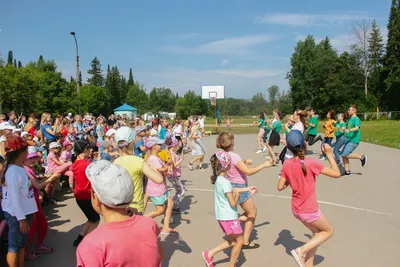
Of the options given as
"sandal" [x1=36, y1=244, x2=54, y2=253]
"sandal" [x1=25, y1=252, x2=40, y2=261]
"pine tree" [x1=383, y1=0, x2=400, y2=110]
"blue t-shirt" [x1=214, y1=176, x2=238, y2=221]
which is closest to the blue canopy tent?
"pine tree" [x1=383, y1=0, x2=400, y2=110]

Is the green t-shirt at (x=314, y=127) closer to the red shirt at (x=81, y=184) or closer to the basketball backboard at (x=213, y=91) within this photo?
the red shirt at (x=81, y=184)

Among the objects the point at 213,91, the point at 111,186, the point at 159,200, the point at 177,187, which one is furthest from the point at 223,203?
the point at 213,91

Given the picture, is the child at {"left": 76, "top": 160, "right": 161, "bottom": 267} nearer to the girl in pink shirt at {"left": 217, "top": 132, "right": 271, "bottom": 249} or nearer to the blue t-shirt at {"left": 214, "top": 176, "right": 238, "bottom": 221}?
the blue t-shirt at {"left": 214, "top": 176, "right": 238, "bottom": 221}

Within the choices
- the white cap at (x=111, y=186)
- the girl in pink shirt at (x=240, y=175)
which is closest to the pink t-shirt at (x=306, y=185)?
the girl in pink shirt at (x=240, y=175)

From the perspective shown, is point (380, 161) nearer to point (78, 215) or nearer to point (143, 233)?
point (78, 215)

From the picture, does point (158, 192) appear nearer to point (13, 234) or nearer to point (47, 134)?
point (13, 234)

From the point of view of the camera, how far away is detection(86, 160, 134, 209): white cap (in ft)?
6.52

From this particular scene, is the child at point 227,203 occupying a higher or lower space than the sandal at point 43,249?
higher

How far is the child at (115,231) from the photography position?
1.92 meters

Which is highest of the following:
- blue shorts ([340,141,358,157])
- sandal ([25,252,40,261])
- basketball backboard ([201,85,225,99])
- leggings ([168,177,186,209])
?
basketball backboard ([201,85,225,99])

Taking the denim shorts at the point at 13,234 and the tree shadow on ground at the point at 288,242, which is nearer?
the denim shorts at the point at 13,234

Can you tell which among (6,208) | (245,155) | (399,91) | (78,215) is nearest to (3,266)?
(6,208)

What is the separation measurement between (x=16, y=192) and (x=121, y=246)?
2.52 meters

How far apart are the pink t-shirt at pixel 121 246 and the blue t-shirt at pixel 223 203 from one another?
2.16 meters
